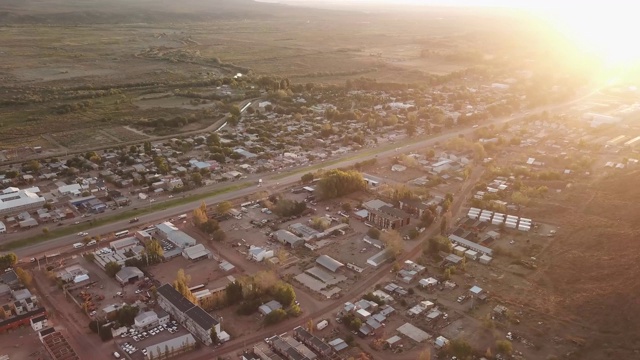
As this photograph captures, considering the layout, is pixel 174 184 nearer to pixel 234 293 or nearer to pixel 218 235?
pixel 218 235

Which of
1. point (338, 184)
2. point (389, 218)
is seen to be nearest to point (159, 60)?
point (338, 184)

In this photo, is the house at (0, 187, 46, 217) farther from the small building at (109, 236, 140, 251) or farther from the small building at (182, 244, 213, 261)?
the small building at (182, 244, 213, 261)

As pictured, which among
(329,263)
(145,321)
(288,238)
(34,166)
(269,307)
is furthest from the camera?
(34,166)

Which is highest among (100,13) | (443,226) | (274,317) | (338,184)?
(100,13)

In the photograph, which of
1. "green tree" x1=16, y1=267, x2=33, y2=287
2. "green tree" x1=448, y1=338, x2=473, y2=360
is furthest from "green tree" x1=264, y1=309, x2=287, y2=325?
"green tree" x1=16, y1=267, x2=33, y2=287

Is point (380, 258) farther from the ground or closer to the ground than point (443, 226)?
closer to the ground

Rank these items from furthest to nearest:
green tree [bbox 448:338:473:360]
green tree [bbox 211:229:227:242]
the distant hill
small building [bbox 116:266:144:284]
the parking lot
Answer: the distant hill → green tree [bbox 211:229:227:242] → small building [bbox 116:266:144:284] → the parking lot → green tree [bbox 448:338:473:360]

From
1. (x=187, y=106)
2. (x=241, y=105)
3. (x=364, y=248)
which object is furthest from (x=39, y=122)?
(x=364, y=248)
